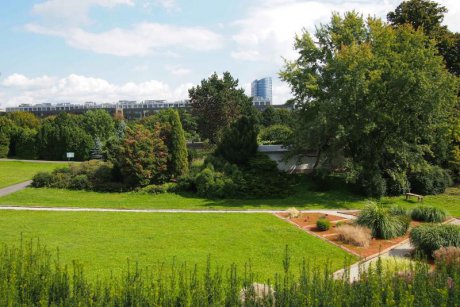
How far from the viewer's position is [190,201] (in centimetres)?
2373

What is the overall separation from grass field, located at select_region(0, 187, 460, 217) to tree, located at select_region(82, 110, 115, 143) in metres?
35.5

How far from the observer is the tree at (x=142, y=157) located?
25781 mm

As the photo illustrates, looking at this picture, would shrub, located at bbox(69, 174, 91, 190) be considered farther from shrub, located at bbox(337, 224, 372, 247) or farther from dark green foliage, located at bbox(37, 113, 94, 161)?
dark green foliage, located at bbox(37, 113, 94, 161)

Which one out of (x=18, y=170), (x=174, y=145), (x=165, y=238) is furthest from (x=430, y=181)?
(x=18, y=170)

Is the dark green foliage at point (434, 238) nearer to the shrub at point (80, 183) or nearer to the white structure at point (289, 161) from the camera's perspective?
the white structure at point (289, 161)

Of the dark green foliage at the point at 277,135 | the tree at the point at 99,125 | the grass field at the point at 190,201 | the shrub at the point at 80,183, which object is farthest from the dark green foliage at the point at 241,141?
the tree at the point at 99,125

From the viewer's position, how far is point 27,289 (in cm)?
707

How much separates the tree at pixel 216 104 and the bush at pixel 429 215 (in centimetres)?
2801

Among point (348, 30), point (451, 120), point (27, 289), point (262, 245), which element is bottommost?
point (262, 245)

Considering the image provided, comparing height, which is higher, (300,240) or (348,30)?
(348,30)

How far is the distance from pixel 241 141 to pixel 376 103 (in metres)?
8.92

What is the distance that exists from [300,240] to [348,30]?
15.4 m

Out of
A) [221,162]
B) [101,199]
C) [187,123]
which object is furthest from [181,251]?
[187,123]

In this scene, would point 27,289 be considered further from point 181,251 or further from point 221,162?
point 221,162
